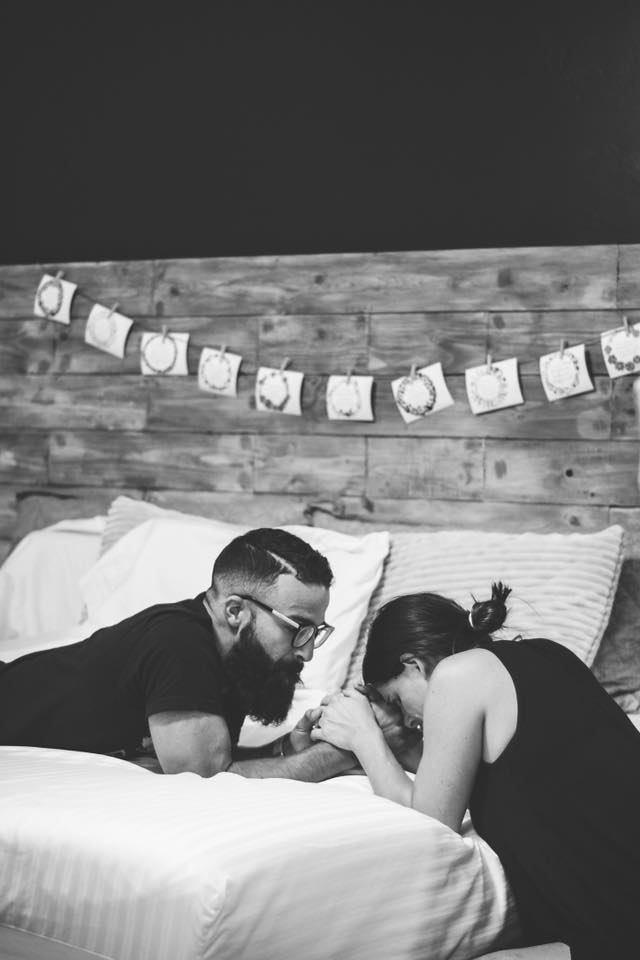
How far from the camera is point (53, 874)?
150 centimetres

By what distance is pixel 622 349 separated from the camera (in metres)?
3.05

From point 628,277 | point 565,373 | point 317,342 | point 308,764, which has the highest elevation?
point 628,277

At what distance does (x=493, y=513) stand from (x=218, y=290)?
1187 millimetres

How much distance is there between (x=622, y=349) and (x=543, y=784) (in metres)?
1.68

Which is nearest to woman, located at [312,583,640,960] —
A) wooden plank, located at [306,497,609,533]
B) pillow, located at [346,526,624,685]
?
pillow, located at [346,526,624,685]

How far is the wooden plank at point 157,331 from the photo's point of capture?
11.7ft

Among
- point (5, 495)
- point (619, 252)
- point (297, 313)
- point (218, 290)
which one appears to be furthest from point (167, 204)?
point (619, 252)

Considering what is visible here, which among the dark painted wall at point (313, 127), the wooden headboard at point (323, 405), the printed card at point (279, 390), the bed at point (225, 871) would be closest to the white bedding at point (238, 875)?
the bed at point (225, 871)

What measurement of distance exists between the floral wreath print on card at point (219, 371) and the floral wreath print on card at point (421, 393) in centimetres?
55

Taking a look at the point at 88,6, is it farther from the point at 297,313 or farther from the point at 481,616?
the point at 481,616

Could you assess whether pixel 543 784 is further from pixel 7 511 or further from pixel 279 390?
pixel 7 511

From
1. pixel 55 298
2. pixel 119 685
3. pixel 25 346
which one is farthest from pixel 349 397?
pixel 119 685

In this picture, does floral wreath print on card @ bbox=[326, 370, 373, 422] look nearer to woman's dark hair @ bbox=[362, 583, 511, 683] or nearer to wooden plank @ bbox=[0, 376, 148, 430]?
wooden plank @ bbox=[0, 376, 148, 430]

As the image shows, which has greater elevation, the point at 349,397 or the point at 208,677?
the point at 349,397
